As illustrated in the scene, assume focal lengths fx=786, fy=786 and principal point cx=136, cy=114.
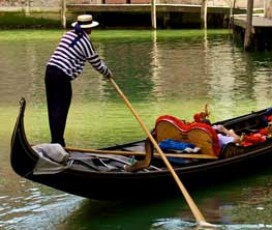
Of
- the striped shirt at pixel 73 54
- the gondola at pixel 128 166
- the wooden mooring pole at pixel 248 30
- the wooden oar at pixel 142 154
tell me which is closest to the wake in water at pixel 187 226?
the gondola at pixel 128 166

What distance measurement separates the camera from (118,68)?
12156 mm

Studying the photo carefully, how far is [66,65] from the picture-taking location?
4.85 meters

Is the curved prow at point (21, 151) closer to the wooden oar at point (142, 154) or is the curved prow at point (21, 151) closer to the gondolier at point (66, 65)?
the wooden oar at point (142, 154)

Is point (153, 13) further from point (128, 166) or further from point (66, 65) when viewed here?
point (128, 166)

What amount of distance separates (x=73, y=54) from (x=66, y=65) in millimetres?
87

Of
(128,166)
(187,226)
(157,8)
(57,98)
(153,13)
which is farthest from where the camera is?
(157,8)

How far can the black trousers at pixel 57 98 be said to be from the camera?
488cm

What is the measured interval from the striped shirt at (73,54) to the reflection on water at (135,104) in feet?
2.66

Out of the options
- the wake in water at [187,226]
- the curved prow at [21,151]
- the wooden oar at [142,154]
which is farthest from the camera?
the wooden oar at [142,154]

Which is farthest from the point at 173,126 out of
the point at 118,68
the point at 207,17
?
the point at 207,17

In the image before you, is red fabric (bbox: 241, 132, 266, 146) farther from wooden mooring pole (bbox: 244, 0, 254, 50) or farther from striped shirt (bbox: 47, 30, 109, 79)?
wooden mooring pole (bbox: 244, 0, 254, 50)

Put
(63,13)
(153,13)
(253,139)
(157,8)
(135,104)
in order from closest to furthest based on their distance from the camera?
(253,139), (135,104), (153,13), (63,13), (157,8)

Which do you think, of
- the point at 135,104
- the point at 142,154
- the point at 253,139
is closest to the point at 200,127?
the point at 142,154

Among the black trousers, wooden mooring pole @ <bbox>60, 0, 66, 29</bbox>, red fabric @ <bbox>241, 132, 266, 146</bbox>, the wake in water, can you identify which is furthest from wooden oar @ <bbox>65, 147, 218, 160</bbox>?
wooden mooring pole @ <bbox>60, 0, 66, 29</bbox>
